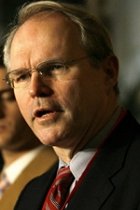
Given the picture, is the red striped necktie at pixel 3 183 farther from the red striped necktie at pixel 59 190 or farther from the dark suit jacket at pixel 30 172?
the red striped necktie at pixel 59 190

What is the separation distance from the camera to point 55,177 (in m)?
1.83

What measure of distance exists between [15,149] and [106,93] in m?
1.10

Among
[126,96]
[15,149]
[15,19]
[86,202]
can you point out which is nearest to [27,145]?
[15,149]

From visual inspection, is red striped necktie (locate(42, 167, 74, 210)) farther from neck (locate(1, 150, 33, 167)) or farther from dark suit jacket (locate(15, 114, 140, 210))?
neck (locate(1, 150, 33, 167))

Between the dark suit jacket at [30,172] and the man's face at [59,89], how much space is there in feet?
2.74

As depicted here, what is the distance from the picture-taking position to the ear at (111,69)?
1.73 m

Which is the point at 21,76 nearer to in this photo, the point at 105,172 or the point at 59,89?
the point at 59,89

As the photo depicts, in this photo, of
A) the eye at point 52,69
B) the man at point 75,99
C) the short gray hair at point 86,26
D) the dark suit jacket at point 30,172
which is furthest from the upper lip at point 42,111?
the dark suit jacket at point 30,172

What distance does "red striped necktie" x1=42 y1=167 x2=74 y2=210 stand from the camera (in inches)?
64.6

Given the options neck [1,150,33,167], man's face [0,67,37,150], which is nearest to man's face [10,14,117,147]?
man's face [0,67,37,150]

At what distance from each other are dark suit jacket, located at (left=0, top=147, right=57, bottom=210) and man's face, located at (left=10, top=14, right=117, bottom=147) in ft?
2.74

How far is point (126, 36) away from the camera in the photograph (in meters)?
3.26

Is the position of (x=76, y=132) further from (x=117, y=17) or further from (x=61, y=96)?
(x=117, y=17)

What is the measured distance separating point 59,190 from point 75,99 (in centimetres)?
29
